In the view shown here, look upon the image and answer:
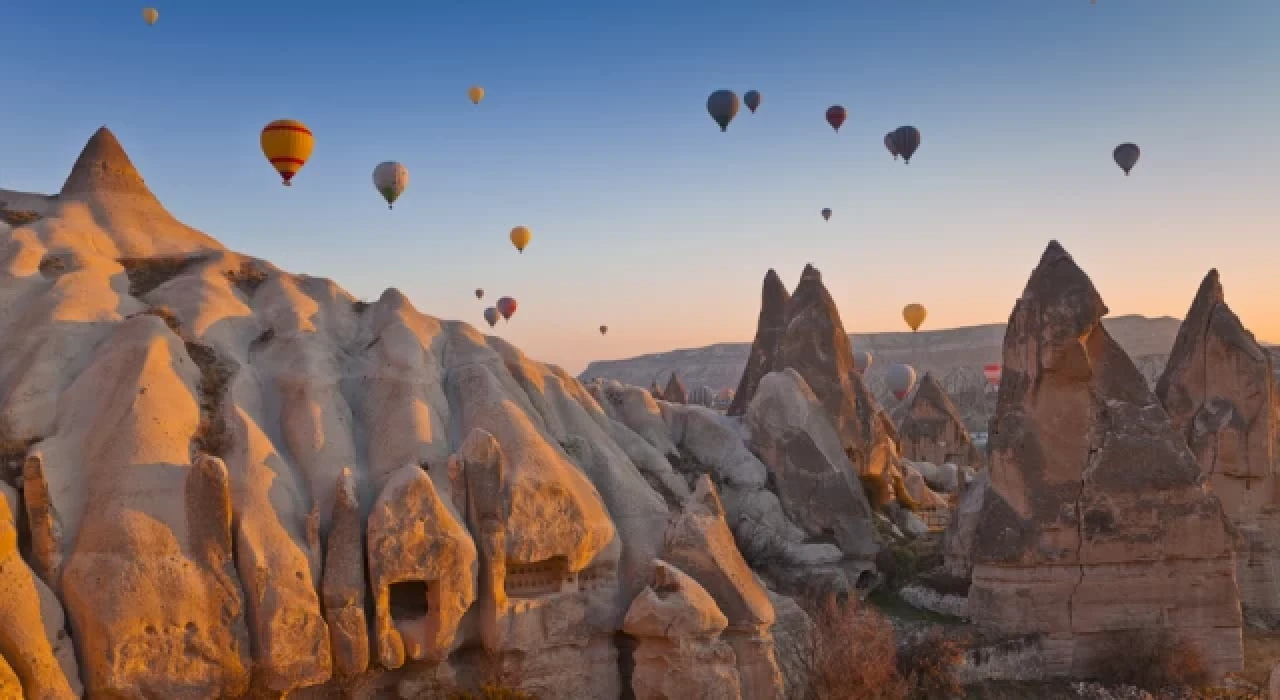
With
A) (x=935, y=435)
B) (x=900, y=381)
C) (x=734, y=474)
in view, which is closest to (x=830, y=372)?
(x=734, y=474)

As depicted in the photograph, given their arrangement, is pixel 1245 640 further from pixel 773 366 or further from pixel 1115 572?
pixel 773 366

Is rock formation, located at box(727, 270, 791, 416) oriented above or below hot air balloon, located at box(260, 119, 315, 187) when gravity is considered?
below

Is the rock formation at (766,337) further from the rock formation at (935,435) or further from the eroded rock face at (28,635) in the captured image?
the eroded rock face at (28,635)

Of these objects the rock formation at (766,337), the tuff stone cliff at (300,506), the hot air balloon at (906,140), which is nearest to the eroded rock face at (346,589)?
the tuff stone cliff at (300,506)

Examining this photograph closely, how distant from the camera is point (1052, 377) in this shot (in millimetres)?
20250

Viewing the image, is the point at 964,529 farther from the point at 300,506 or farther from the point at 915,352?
the point at 915,352

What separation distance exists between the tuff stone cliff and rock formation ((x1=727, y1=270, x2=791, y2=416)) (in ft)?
42.8

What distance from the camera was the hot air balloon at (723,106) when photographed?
112 feet

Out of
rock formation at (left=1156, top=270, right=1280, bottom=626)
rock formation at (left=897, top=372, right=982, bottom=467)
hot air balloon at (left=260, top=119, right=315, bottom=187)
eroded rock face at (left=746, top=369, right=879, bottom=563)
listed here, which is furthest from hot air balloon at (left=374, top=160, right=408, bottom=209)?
rock formation at (left=897, top=372, right=982, bottom=467)

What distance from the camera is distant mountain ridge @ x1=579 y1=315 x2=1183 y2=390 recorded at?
146 metres

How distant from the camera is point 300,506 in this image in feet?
48.0

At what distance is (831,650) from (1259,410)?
14450mm

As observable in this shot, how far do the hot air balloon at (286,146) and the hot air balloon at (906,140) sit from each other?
19433 millimetres

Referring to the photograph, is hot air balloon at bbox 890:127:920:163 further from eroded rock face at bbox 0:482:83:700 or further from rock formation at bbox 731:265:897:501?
eroded rock face at bbox 0:482:83:700
